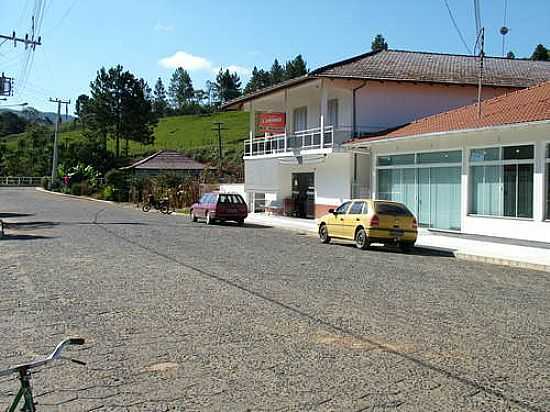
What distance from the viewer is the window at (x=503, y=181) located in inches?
857

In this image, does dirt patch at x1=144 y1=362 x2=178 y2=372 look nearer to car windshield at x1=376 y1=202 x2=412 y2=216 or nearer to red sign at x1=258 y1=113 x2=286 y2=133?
car windshield at x1=376 y1=202 x2=412 y2=216

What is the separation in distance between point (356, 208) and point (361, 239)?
4.04ft

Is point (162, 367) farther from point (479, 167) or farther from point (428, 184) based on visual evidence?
point (428, 184)

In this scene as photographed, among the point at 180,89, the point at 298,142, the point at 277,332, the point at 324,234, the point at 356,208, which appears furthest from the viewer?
the point at 180,89

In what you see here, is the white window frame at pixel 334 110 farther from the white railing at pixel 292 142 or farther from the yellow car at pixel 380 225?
the yellow car at pixel 380 225

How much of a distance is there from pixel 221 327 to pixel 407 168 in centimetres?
2020

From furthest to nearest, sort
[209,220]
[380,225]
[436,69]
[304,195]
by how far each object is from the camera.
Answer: [304,195]
[436,69]
[209,220]
[380,225]

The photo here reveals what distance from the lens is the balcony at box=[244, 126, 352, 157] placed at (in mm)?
33531

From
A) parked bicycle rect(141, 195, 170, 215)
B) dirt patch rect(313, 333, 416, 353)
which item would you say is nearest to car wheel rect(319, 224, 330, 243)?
dirt patch rect(313, 333, 416, 353)

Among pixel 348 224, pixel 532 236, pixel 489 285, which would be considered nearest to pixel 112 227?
pixel 348 224

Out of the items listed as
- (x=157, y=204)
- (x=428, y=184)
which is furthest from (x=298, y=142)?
(x=428, y=184)

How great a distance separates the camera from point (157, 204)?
152 feet

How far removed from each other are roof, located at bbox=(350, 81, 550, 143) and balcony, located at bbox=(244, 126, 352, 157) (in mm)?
3268

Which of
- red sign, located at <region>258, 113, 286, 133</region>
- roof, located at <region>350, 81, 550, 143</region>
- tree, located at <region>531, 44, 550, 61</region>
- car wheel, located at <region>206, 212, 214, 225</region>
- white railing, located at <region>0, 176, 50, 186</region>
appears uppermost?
tree, located at <region>531, 44, 550, 61</region>
